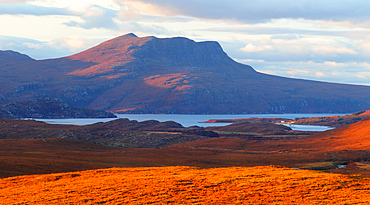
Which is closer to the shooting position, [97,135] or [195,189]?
[195,189]

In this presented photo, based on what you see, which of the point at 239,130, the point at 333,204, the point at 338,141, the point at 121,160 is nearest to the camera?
the point at 333,204

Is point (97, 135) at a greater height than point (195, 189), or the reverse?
point (195, 189)

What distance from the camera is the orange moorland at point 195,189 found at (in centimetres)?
2658

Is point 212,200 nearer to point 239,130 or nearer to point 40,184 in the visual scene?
point 40,184

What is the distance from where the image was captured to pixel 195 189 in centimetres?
2952

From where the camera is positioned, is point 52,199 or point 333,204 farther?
point 52,199

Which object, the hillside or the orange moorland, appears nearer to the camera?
the orange moorland

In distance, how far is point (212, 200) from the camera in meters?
26.3

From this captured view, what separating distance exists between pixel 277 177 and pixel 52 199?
18984 millimetres

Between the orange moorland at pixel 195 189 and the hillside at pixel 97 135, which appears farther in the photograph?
the hillside at pixel 97 135

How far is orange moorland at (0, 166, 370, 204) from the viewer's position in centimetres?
2658

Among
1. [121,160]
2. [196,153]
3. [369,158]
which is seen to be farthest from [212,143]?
[121,160]

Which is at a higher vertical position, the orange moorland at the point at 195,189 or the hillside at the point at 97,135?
the orange moorland at the point at 195,189

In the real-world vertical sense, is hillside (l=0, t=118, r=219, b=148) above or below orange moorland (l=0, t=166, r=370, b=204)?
below
